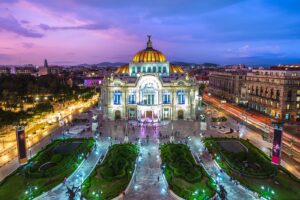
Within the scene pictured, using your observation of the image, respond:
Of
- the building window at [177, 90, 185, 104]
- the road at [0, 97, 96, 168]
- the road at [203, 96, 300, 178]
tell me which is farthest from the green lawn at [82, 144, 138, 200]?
the building window at [177, 90, 185, 104]

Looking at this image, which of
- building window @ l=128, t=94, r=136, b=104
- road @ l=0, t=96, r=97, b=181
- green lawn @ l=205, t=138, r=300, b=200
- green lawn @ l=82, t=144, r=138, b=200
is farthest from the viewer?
building window @ l=128, t=94, r=136, b=104

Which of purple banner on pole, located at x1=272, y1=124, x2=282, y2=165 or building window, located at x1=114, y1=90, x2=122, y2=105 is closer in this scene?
purple banner on pole, located at x1=272, y1=124, x2=282, y2=165

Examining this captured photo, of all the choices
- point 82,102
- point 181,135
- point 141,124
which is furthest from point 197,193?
point 82,102

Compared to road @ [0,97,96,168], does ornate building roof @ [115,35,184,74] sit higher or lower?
higher

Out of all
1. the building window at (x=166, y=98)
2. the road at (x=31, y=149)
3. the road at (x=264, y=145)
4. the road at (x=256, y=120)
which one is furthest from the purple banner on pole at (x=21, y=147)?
the road at (x=256, y=120)

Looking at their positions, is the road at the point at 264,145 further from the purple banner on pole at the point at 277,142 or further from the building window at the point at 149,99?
the building window at the point at 149,99

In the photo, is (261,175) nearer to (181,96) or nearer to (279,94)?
(181,96)

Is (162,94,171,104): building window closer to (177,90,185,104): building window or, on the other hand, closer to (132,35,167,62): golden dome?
(177,90,185,104): building window
